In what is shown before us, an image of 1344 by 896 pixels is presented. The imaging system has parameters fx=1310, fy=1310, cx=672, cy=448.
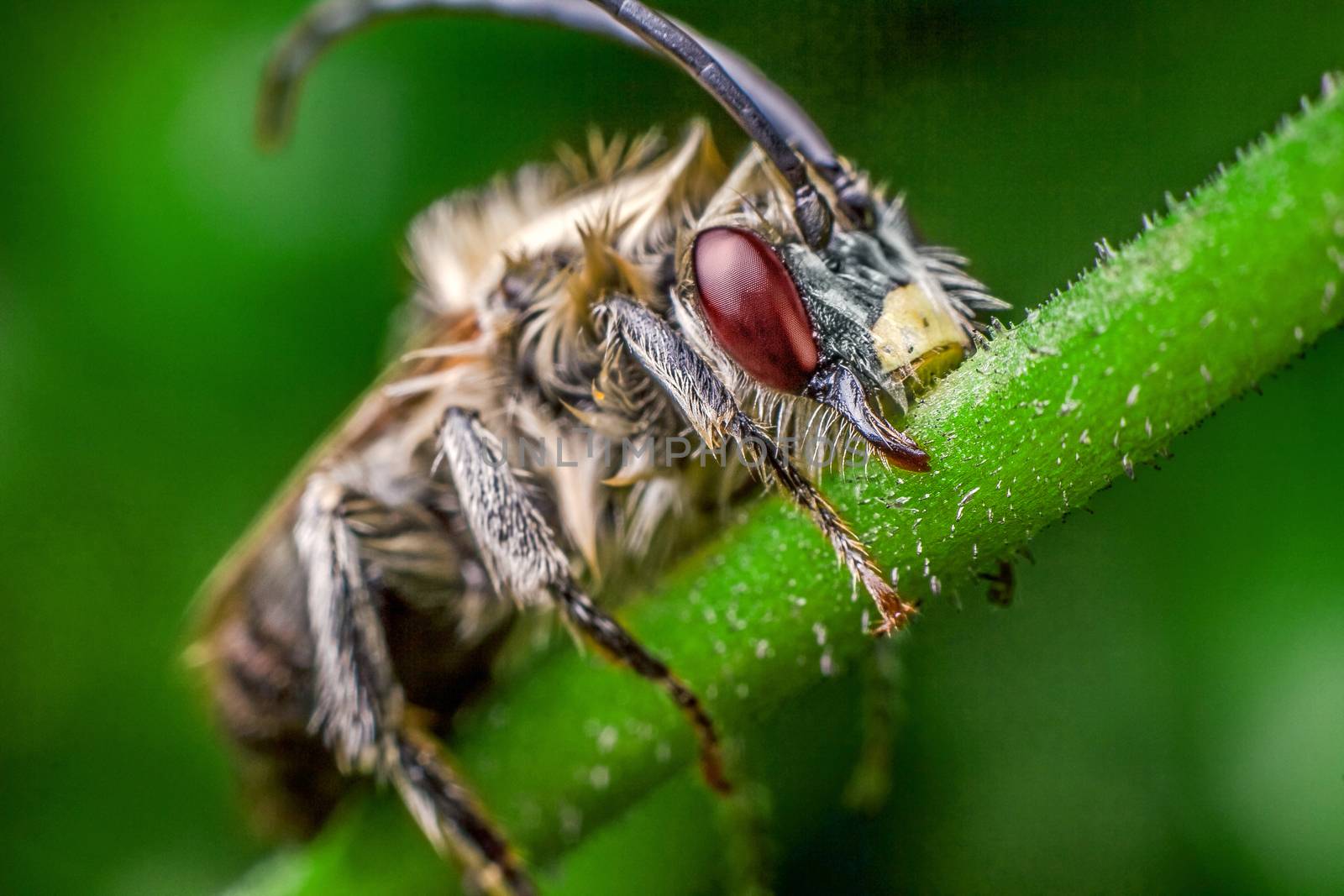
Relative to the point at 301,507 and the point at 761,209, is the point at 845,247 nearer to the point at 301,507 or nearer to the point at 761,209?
the point at 761,209

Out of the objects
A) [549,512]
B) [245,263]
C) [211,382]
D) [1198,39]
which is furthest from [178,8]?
[1198,39]

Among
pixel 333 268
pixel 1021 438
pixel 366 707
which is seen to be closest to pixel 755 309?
A: pixel 1021 438

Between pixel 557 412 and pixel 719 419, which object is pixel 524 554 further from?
pixel 719 419

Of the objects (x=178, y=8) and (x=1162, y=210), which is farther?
(x=178, y=8)

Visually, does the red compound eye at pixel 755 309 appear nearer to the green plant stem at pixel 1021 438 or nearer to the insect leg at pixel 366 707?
the green plant stem at pixel 1021 438

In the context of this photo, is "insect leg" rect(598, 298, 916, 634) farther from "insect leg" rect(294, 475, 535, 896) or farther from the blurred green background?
the blurred green background

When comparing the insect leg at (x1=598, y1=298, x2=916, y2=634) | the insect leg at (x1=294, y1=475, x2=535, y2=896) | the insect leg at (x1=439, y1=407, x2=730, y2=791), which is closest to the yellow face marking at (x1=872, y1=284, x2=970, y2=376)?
the insect leg at (x1=598, y1=298, x2=916, y2=634)
